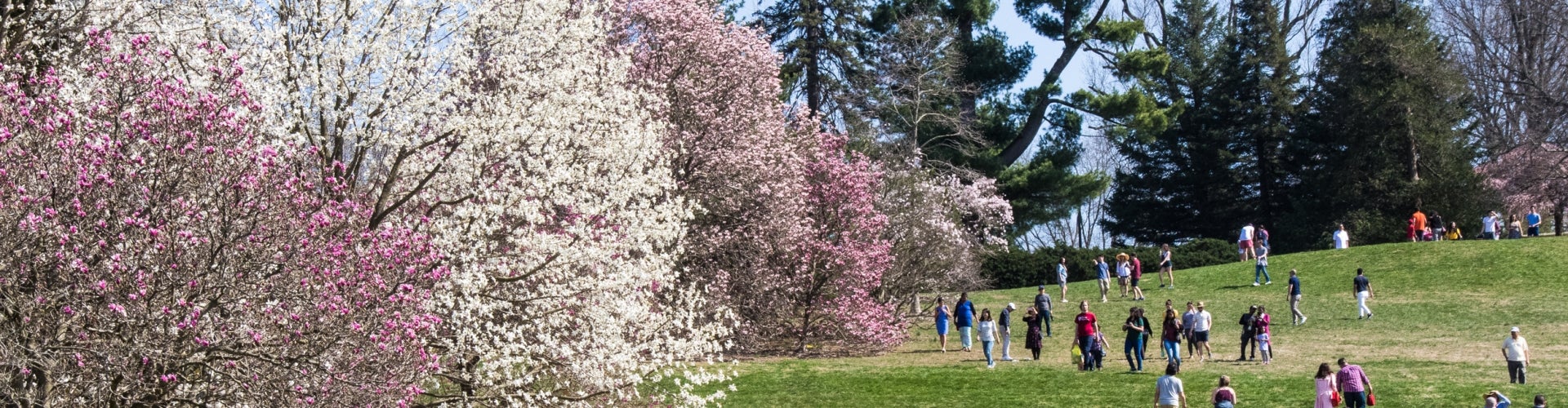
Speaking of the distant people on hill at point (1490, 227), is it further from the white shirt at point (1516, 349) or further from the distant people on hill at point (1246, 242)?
the white shirt at point (1516, 349)

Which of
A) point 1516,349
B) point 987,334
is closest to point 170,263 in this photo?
point 987,334

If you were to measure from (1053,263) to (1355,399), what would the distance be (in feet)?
87.5

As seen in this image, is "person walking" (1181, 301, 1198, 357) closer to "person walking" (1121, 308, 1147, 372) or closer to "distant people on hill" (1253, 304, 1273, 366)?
"distant people on hill" (1253, 304, 1273, 366)

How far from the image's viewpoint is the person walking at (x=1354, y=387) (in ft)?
59.1

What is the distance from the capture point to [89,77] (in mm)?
10070

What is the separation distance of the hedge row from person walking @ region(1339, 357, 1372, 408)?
25.5 m

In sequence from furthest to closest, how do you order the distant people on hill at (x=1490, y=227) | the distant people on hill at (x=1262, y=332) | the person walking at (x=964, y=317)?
the distant people on hill at (x=1490, y=227) < the person walking at (x=964, y=317) < the distant people on hill at (x=1262, y=332)

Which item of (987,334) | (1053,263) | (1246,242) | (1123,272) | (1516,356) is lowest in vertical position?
(1516,356)

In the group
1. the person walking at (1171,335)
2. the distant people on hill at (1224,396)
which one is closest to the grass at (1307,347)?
the person walking at (1171,335)

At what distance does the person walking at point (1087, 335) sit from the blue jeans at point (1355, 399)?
5.38 metres

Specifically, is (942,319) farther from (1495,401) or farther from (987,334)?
(1495,401)

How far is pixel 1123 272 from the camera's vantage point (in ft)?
119

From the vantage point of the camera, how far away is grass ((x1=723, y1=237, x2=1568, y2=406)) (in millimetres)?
20625

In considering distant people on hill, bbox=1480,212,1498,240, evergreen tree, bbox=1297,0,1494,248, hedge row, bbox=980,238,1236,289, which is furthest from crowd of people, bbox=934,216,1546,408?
evergreen tree, bbox=1297,0,1494,248
